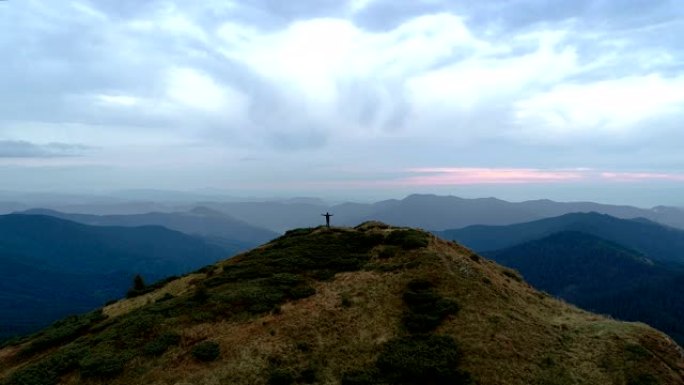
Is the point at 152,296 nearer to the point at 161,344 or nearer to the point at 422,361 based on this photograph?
the point at 161,344

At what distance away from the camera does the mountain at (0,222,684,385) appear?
3306 cm

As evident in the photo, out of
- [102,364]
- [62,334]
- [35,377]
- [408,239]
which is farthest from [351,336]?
[62,334]

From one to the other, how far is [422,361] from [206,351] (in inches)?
613

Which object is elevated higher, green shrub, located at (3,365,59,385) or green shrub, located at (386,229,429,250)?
green shrub, located at (386,229,429,250)

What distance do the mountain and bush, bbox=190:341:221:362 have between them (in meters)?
0.09

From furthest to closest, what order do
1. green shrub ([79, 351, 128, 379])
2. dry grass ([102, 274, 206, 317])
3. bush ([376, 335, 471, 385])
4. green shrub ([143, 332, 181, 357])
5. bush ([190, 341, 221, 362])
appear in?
dry grass ([102, 274, 206, 317])
green shrub ([143, 332, 181, 357])
bush ([190, 341, 221, 362])
green shrub ([79, 351, 128, 379])
bush ([376, 335, 471, 385])

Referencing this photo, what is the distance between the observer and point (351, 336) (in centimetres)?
3725

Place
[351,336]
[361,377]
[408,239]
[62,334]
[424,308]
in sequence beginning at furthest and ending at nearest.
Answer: [408,239] < [62,334] < [424,308] < [351,336] < [361,377]

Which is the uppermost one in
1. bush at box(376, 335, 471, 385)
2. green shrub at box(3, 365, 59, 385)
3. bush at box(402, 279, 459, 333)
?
bush at box(402, 279, 459, 333)

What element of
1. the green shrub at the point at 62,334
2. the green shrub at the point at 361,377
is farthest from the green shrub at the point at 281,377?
the green shrub at the point at 62,334

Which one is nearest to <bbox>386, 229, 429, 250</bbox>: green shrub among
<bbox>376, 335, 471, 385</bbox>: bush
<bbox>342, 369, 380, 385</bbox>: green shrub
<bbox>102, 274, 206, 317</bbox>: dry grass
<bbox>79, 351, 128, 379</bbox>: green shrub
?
<bbox>376, 335, 471, 385</bbox>: bush

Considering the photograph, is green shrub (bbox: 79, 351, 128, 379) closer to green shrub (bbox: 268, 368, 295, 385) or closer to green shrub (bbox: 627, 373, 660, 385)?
green shrub (bbox: 268, 368, 295, 385)

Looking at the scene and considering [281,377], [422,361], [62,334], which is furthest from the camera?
[62,334]

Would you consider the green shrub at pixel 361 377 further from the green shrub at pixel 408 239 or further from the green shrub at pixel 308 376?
the green shrub at pixel 408 239
